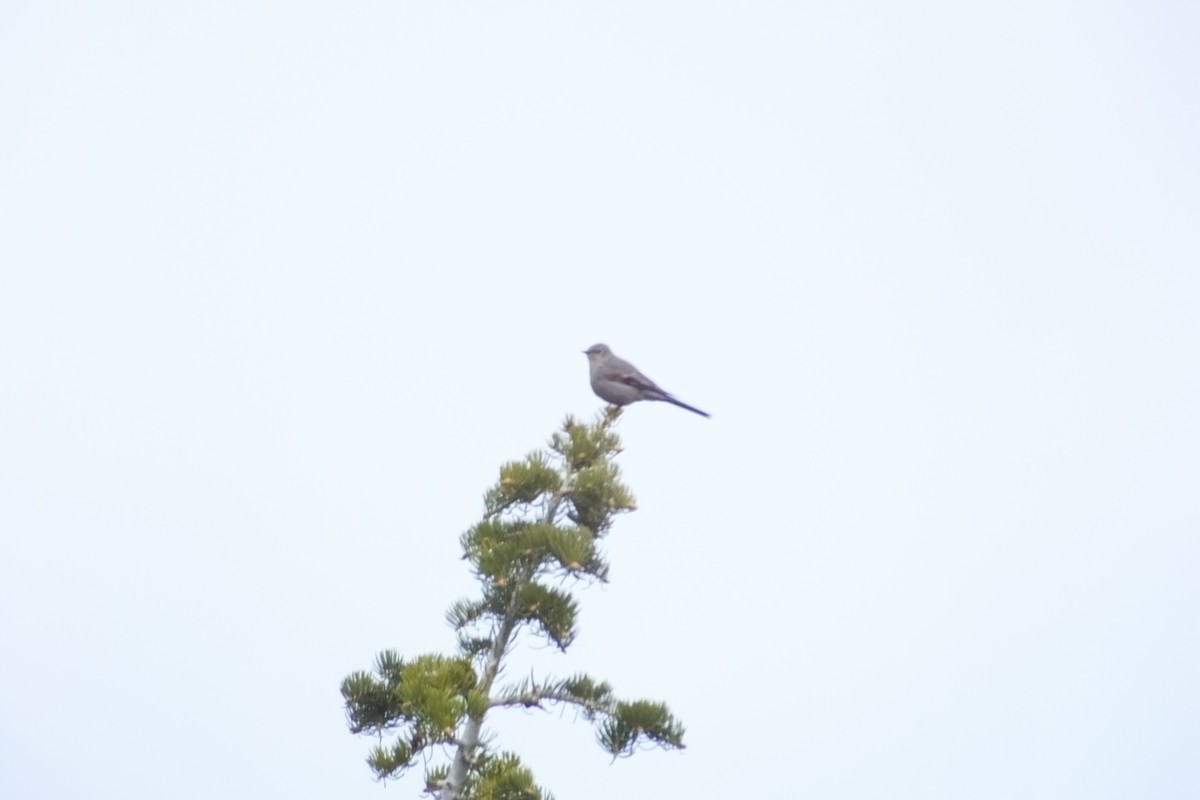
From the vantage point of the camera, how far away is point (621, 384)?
571 inches

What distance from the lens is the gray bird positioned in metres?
14.3

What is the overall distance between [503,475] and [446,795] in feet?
5.54

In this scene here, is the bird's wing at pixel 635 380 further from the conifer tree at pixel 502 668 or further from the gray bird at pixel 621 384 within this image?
the conifer tree at pixel 502 668

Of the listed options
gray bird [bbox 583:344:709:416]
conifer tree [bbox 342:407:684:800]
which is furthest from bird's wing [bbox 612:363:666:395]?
conifer tree [bbox 342:407:684:800]

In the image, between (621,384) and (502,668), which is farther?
(621,384)

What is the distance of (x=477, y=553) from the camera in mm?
5973

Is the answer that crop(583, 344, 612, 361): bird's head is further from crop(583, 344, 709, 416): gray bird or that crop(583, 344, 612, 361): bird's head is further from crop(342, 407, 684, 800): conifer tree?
crop(342, 407, 684, 800): conifer tree

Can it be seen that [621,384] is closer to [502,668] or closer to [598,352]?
[598,352]

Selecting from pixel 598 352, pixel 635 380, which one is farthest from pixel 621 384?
pixel 598 352

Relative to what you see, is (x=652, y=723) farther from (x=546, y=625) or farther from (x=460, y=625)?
(x=460, y=625)

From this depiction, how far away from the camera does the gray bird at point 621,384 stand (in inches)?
564

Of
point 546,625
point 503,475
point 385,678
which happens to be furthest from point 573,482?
point 385,678

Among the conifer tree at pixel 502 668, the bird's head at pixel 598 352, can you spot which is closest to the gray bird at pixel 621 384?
the bird's head at pixel 598 352

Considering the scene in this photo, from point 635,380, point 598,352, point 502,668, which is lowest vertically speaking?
point 502,668
